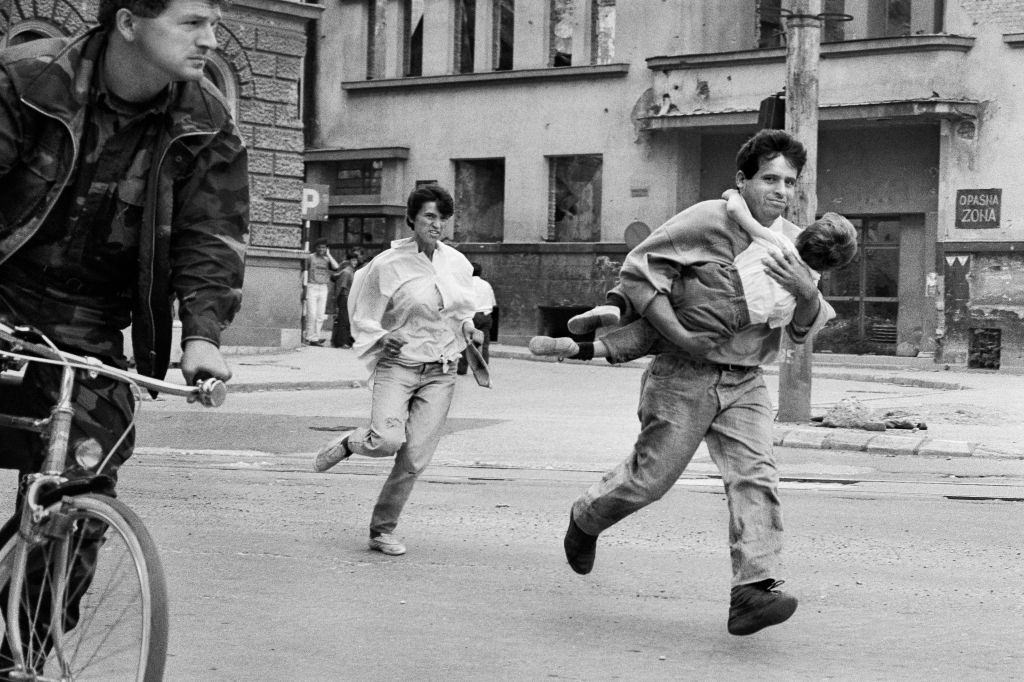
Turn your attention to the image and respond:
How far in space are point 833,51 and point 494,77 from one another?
7.31 m

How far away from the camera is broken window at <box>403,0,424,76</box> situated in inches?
1352

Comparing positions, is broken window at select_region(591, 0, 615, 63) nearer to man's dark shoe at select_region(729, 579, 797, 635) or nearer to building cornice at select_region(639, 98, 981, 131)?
building cornice at select_region(639, 98, 981, 131)

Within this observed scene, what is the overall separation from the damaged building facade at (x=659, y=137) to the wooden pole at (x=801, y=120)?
12456 mm

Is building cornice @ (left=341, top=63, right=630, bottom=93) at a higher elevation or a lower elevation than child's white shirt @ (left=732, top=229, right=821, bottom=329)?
higher

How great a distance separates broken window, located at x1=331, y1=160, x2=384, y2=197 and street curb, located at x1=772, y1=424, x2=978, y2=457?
845 inches

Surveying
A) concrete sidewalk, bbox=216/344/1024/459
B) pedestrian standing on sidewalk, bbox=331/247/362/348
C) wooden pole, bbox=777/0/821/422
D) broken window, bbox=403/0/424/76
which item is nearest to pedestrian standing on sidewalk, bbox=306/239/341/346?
pedestrian standing on sidewalk, bbox=331/247/362/348

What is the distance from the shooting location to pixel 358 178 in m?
34.6

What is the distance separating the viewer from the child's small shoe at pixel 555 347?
5.75 metres

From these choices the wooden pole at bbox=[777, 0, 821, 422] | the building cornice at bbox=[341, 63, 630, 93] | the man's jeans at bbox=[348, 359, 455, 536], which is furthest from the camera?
the building cornice at bbox=[341, 63, 630, 93]

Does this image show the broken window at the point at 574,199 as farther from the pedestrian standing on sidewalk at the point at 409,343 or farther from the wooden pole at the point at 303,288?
the pedestrian standing on sidewalk at the point at 409,343

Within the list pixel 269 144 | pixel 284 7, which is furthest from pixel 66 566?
pixel 284 7

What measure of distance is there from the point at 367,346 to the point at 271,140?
1676 cm

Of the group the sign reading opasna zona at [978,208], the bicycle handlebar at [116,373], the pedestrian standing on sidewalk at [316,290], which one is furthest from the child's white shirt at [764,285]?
the sign reading opasna zona at [978,208]

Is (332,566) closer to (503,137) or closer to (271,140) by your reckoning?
(271,140)
